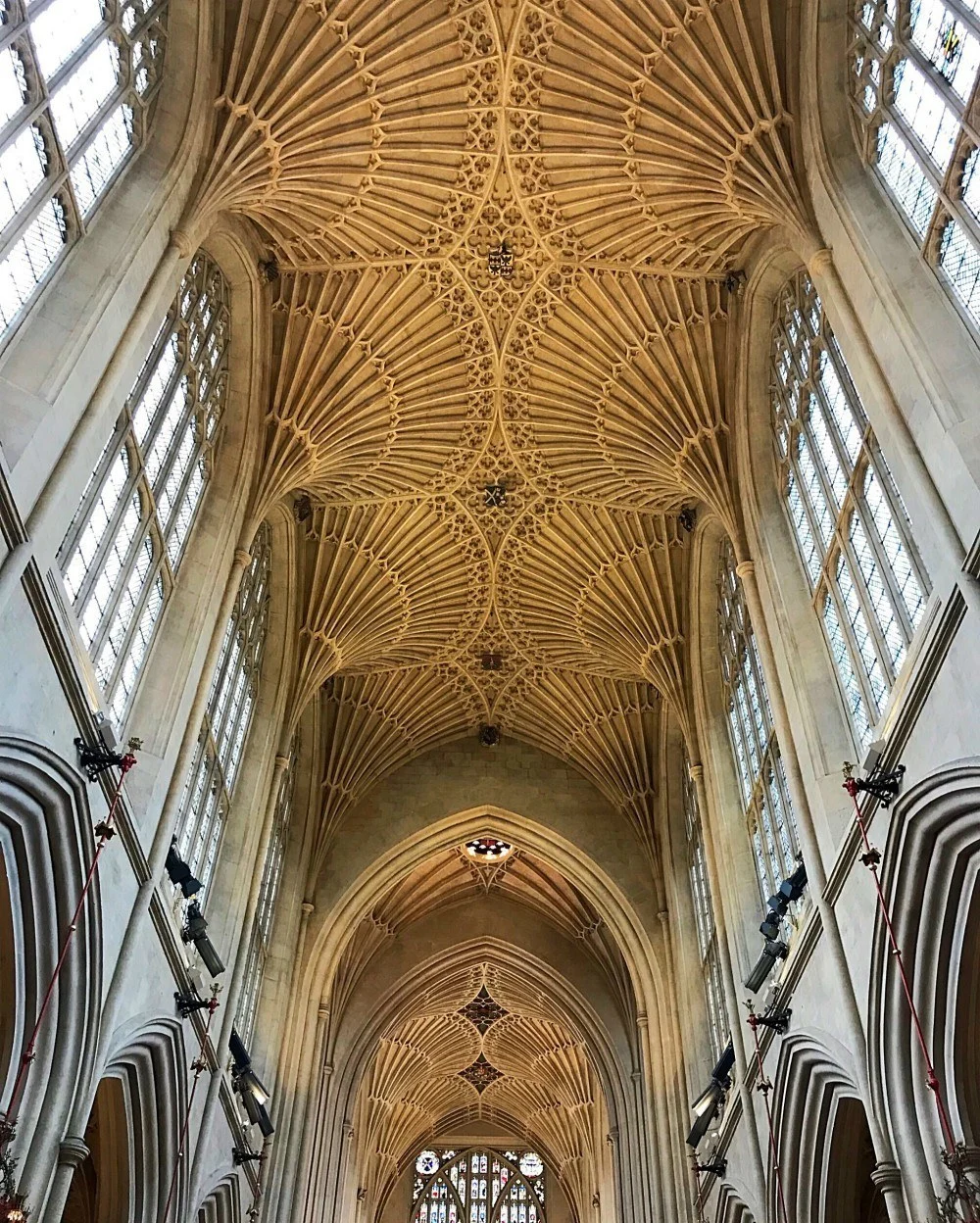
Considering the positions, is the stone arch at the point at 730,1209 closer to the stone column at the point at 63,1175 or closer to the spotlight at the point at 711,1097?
the spotlight at the point at 711,1097

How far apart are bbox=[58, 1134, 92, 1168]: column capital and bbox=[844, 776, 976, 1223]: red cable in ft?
24.4

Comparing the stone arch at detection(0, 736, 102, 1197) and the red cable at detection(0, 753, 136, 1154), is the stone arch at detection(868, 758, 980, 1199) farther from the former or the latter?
the stone arch at detection(0, 736, 102, 1197)

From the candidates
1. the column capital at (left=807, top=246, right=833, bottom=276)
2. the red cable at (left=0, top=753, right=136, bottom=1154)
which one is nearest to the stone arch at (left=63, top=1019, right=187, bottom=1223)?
the red cable at (left=0, top=753, right=136, bottom=1154)

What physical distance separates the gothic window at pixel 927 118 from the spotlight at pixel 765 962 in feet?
26.5

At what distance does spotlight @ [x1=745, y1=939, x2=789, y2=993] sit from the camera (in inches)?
580

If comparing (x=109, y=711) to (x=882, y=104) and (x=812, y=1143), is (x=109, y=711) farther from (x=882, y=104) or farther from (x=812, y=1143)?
(x=882, y=104)

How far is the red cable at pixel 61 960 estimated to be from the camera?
378 inches

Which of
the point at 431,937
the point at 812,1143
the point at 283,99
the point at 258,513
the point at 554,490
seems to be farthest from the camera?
the point at 431,937

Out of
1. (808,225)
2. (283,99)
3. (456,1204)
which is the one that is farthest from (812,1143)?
(456,1204)

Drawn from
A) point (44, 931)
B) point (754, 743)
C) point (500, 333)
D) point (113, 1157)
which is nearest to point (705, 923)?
point (754, 743)

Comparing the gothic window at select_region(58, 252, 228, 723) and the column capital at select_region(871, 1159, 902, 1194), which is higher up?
the gothic window at select_region(58, 252, 228, 723)

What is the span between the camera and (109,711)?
1287cm

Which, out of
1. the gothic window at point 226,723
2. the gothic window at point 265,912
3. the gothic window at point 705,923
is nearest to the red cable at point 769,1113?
the gothic window at point 705,923

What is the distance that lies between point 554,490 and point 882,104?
9.21m
